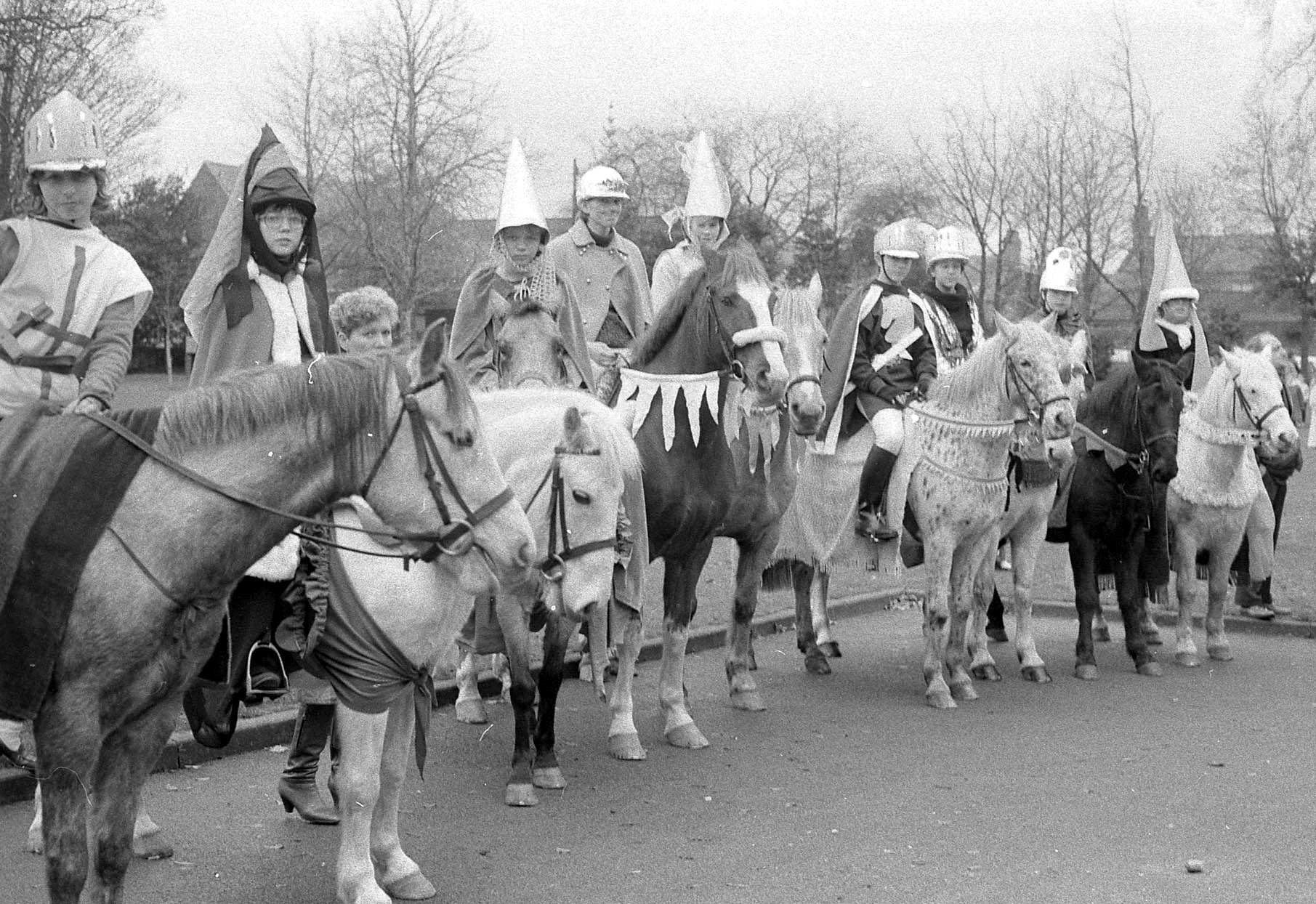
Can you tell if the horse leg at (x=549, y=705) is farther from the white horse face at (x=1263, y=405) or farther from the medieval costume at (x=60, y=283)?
the white horse face at (x=1263, y=405)

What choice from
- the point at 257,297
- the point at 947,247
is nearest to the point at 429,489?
the point at 257,297

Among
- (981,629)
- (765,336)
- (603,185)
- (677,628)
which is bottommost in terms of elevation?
(981,629)

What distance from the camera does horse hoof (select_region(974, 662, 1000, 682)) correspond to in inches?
389

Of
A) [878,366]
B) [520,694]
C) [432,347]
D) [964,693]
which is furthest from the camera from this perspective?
[878,366]

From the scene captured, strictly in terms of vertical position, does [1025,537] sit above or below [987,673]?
above

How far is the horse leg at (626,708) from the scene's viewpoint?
7543 mm

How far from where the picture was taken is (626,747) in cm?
755

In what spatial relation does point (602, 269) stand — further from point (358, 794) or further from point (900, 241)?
point (358, 794)

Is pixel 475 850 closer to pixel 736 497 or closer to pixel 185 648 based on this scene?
pixel 185 648

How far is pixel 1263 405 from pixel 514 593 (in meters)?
7.20

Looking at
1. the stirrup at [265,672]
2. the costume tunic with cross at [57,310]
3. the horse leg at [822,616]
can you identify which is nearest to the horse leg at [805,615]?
the horse leg at [822,616]

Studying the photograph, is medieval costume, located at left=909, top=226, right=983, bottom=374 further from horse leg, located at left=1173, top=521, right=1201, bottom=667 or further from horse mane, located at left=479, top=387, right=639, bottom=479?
horse mane, located at left=479, top=387, right=639, bottom=479

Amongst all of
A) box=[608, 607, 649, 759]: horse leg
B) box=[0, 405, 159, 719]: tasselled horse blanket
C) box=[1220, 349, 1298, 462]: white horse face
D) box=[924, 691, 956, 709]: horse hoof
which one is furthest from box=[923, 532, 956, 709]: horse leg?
box=[0, 405, 159, 719]: tasselled horse blanket

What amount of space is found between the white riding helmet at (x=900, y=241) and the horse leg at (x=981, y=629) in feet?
7.14
